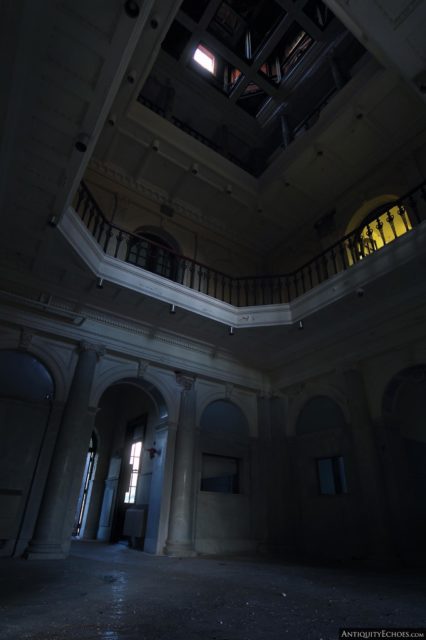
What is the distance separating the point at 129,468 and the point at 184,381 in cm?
324

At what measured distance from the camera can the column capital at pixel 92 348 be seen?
A: 6.96 meters

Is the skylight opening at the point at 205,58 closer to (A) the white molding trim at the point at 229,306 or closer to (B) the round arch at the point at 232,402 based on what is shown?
(A) the white molding trim at the point at 229,306

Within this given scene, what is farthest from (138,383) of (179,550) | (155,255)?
(155,255)

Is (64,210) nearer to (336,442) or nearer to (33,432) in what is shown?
(33,432)

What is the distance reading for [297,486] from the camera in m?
7.92

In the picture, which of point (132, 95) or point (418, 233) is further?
point (132, 95)

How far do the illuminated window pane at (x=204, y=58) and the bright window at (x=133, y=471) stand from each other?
11.2m

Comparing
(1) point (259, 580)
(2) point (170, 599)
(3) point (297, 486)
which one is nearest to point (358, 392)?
(3) point (297, 486)

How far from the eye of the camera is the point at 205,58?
438 inches

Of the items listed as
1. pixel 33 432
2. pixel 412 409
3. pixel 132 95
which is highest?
pixel 132 95

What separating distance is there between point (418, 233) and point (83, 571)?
6747mm

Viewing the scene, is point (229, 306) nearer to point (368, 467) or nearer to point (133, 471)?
point (368, 467)

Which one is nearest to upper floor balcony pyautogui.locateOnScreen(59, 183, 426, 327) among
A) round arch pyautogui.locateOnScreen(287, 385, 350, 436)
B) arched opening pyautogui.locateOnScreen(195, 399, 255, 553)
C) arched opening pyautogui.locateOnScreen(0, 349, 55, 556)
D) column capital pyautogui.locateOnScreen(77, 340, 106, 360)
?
column capital pyautogui.locateOnScreen(77, 340, 106, 360)

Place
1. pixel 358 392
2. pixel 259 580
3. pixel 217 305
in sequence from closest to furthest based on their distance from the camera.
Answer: pixel 259 580 → pixel 358 392 → pixel 217 305
